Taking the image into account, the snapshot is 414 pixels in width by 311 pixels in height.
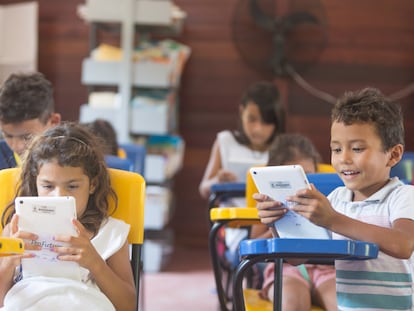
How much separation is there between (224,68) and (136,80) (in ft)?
3.12

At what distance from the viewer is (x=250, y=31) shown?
5406mm

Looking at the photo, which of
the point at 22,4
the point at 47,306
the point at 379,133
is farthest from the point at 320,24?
the point at 47,306

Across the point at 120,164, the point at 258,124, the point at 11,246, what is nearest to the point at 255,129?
the point at 258,124

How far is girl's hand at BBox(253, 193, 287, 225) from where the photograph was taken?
1.73 meters

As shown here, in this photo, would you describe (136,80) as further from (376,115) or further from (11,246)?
(11,246)

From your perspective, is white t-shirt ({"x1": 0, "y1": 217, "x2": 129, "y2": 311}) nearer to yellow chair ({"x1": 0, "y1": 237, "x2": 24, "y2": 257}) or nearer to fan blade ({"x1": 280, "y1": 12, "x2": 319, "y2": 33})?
yellow chair ({"x1": 0, "y1": 237, "x2": 24, "y2": 257})

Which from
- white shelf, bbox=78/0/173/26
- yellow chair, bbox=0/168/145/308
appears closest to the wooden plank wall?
white shelf, bbox=78/0/173/26

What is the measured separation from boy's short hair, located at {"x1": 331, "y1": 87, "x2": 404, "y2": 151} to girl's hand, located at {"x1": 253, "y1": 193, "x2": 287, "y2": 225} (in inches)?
10.2

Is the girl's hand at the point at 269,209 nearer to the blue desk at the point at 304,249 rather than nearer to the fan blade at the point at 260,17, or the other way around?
the blue desk at the point at 304,249

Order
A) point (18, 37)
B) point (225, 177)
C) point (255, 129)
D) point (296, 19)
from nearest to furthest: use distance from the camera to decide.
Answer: point (225, 177), point (255, 129), point (296, 19), point (18, 37)

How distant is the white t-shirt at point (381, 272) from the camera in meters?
1.76

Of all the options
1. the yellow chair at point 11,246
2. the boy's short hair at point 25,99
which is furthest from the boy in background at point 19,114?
the yellow chair at point 11,246

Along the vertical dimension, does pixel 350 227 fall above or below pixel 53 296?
above

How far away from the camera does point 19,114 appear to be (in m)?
2.43
